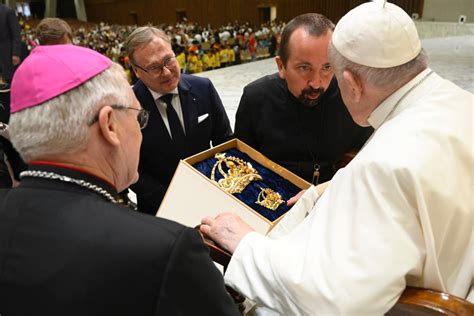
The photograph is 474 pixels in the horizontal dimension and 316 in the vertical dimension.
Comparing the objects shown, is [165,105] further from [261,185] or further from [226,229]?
[226,229]

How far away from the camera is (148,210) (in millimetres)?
2781

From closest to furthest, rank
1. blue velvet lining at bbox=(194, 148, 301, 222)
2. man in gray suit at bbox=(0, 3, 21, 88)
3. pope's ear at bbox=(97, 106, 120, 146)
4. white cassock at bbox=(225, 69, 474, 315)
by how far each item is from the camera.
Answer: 1. pope's ear at bbox=(97, 106, 120, 146)
2. white cassock at bbox=(225, 69, 474, 315)
3. blue velvet lining at bbox=(194, 148, 301, 222)
4. man in gray suit at bbox=(0, 3, 21, 88)

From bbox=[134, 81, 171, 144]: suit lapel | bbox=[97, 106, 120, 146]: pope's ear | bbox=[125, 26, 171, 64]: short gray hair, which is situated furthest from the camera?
bbox=[134, 81, 171, 144]: suit lapel

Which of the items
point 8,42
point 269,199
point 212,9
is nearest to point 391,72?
point 269,199

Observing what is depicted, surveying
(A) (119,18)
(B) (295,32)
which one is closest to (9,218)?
(B) (295,32)

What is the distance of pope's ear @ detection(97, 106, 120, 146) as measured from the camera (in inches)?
39.4

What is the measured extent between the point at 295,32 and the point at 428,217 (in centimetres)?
142

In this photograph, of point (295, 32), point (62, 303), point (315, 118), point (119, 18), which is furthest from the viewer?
point (119, 18)

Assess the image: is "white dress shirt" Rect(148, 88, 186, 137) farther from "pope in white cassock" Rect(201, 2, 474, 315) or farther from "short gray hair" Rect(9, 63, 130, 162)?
"short gray hair" Rect(9, 63, 130, 162)

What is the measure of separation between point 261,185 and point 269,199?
103 millimetres

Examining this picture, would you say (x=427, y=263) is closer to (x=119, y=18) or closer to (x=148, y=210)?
(x=148, y=210)

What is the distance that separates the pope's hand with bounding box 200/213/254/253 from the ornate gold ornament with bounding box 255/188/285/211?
325 mm

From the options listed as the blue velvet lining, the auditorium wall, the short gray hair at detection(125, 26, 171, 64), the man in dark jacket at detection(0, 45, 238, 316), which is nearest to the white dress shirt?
the short gray hair at detection(125, 26, 171, 64)

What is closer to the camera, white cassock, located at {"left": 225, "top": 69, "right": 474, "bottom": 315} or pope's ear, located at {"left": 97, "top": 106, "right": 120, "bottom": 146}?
pope's ear, located at {"left": 97, "top": 106, "right": 120, "bottom": 146}
